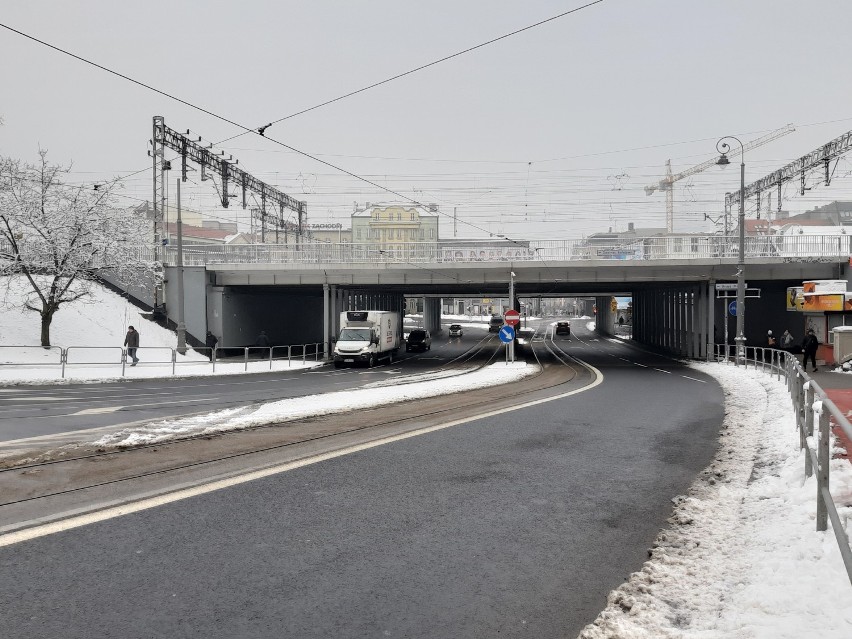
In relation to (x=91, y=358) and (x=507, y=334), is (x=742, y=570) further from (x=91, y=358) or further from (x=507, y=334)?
(x=91, y=358)

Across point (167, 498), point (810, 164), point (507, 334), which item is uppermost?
point (810, 164)

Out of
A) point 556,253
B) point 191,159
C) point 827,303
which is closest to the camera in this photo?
point 827,303

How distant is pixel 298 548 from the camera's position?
17.2 feet

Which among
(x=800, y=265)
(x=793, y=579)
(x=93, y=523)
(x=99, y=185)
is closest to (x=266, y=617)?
(x=93, y=523)

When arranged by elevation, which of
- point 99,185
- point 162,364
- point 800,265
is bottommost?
point 162,364

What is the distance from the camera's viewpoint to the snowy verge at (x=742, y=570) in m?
3.89

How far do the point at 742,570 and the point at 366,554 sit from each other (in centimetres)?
277

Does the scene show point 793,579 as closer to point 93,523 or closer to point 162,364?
point 93,523

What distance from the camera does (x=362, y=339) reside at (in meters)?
35.7

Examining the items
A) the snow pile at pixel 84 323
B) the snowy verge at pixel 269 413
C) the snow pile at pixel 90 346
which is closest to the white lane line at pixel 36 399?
the snow pile at pixel 90 346

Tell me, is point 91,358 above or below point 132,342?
below

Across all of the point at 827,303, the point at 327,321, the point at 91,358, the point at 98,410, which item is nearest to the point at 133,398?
the point at 98,410

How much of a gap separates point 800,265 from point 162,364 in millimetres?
32948

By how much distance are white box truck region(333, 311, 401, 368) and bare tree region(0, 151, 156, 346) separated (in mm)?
11958
